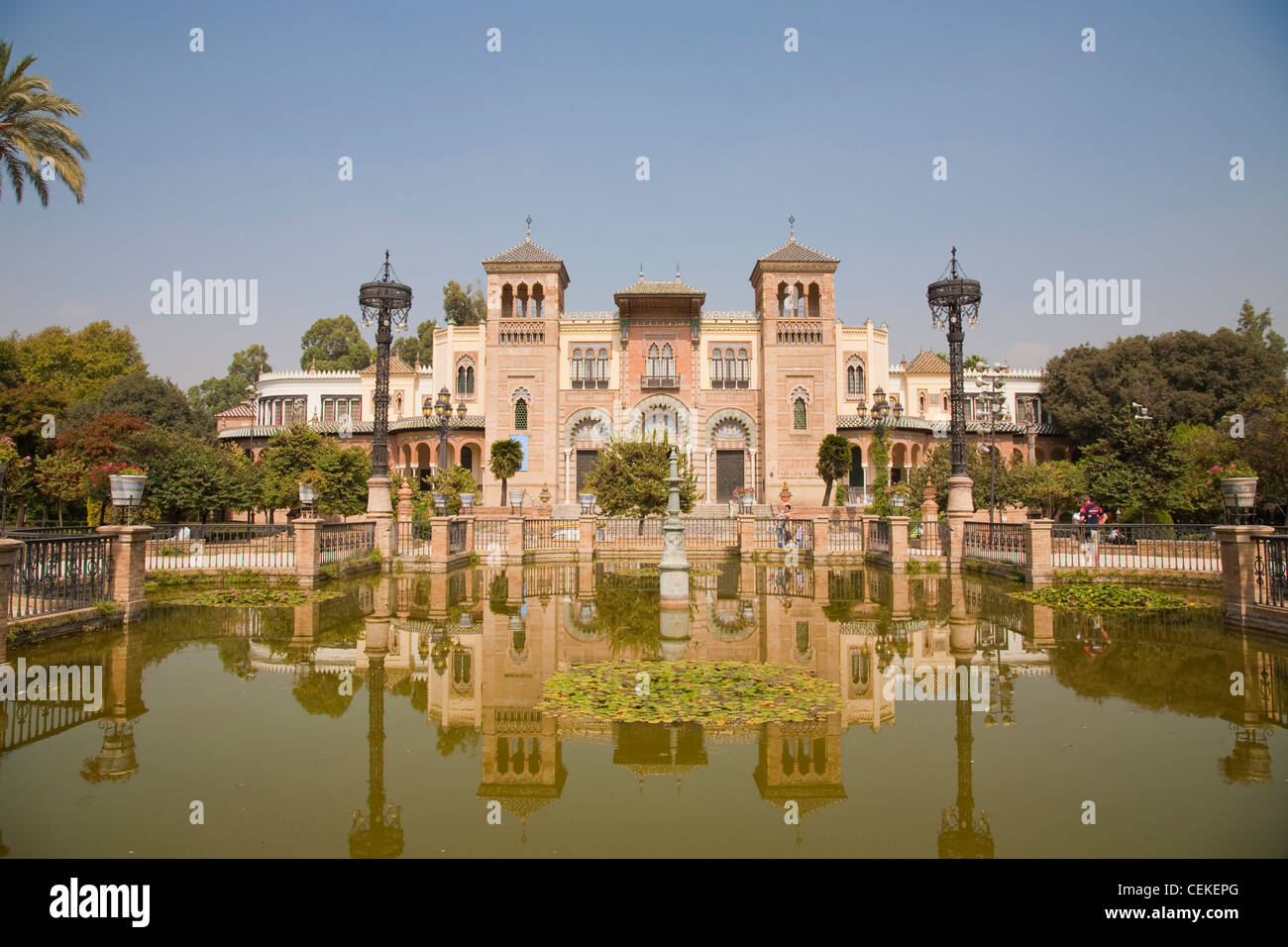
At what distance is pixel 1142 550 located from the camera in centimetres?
1642

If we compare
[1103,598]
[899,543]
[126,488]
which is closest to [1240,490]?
[1103,598]

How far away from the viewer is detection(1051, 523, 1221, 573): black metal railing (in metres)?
14.7

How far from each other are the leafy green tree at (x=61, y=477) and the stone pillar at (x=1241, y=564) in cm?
3202

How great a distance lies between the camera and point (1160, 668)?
718 centimetres

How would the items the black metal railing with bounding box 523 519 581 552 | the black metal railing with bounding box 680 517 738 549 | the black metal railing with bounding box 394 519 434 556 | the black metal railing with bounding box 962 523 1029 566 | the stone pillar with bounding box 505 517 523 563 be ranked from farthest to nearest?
the black metal railing with bounding box 680 517 738 549 < the black metal railing with bounding box 523 519 581 552 < the stone pillar with bounding box 505 517 523 563 < the black metal railing with bounding box 394 519 434 556 < the black metal railing with bounding box 962 523 1029 566

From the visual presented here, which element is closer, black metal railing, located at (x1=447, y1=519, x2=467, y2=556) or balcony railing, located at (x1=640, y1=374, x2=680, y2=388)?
black metal railing, located at (x1=447, y1=519, x2=467, y2=556)

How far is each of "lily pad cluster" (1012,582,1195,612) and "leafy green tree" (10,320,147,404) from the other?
45675mm

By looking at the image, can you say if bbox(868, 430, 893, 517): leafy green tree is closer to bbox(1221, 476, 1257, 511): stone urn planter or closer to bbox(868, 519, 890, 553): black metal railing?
bbox(868, 519, 890, 553): black metal railing

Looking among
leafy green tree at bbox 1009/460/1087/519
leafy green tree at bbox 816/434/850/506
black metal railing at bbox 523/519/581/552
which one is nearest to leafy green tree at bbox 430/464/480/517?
black metal railing at bbox 523/519/581/552

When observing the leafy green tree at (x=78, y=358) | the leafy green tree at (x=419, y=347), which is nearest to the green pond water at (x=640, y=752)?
the leafy green tree at (x=78, y=358)

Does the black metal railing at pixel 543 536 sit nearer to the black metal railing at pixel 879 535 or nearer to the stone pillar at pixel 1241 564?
the black metal railing at pixel 879 535

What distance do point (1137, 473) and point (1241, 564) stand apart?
723 inches

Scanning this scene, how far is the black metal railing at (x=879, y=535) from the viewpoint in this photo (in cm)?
1838
